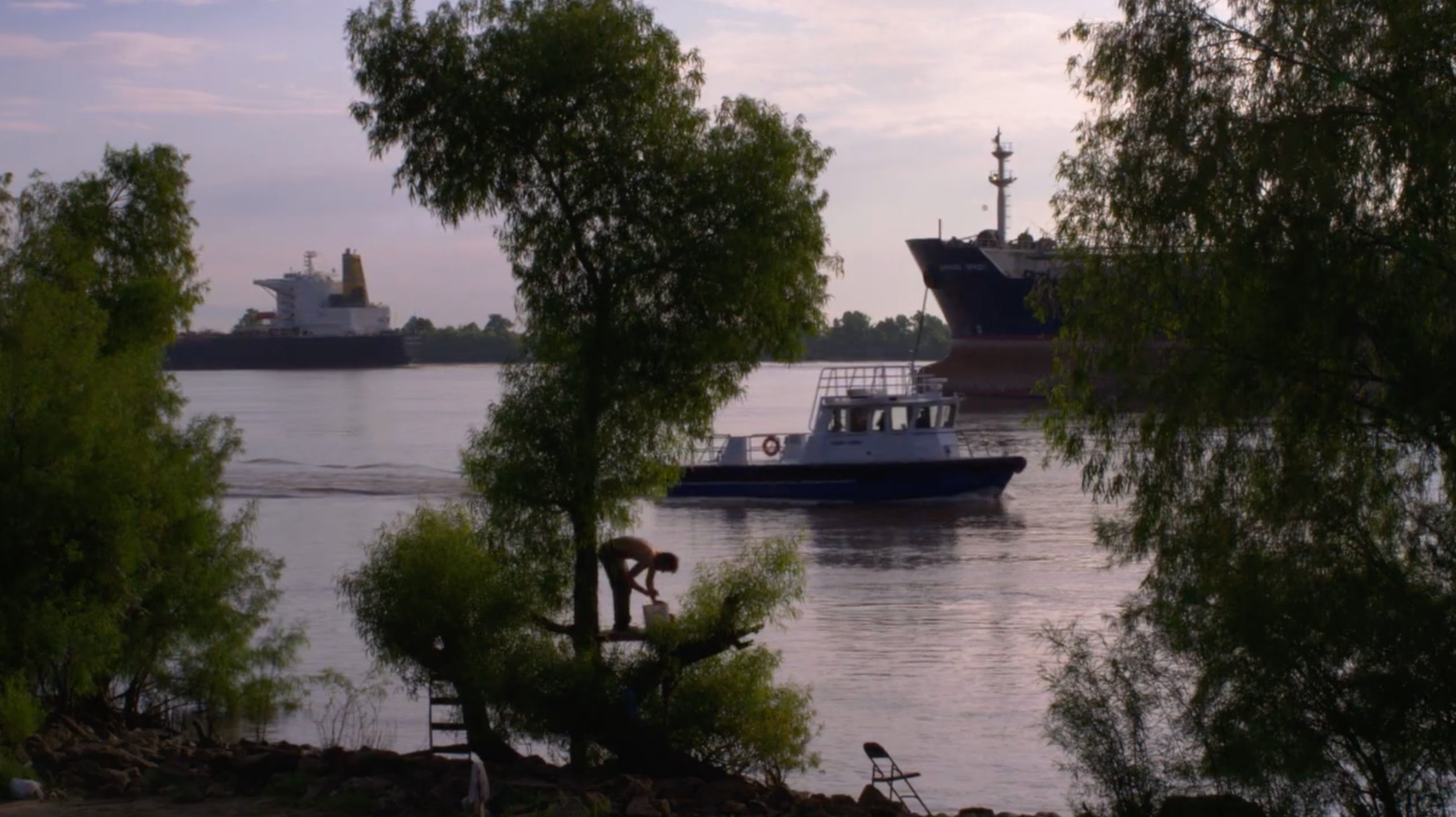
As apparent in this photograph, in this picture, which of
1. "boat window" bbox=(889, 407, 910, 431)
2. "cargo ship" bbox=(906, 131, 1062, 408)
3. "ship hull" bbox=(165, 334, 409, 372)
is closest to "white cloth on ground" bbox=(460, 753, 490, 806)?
"boat window" bbox=(889, 407, 910, 431)

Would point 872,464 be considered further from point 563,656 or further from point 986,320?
point 986,320

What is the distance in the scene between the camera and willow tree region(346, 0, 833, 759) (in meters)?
10.5

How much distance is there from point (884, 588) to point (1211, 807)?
613 inches

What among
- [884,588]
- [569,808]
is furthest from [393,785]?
[884,588]

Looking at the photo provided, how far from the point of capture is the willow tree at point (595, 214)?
34.4 feet

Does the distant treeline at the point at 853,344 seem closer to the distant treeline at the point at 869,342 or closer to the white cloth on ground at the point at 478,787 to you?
the distant treeline at the point at 869,342

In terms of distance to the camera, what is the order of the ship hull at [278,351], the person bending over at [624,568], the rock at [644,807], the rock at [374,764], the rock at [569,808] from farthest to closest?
the ship hull at [278,351]
the person bending over at [624,568]
the rock at [374,764]
the rock at [644,807]
the rock at [569,808]

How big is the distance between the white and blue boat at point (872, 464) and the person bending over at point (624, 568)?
22.7m

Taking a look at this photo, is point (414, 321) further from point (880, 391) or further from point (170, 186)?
point (170, 186)

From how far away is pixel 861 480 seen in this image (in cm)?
3503

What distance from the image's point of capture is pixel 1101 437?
360 inches

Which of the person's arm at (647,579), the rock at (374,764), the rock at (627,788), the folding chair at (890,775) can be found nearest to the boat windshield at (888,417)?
the folding chair at (890,775)

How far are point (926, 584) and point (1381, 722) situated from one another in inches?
662

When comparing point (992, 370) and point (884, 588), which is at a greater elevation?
point (992, 370)
